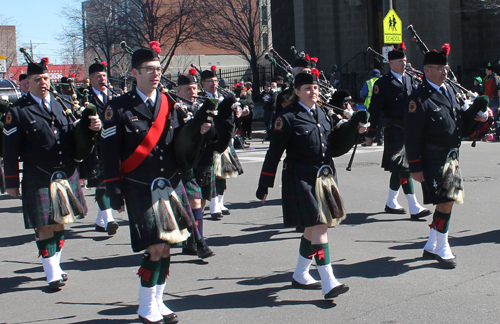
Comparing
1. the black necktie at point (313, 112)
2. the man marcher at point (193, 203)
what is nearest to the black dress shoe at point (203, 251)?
the man marcher at point (193, 203)

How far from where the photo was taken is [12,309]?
548cm

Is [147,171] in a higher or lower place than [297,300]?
higher

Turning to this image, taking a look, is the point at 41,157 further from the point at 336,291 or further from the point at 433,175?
the point at 433,175

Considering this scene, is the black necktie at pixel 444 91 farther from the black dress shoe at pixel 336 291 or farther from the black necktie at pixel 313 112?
the black dress shoe at pixel 336 291

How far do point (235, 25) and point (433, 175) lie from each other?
2172cm

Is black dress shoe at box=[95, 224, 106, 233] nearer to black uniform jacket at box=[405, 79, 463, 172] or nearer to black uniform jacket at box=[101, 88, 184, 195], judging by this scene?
black uniform jacket at box=[101, 88, 184, 195]

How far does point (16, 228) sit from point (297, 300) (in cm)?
518

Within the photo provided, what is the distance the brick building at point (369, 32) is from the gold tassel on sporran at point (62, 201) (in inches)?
751

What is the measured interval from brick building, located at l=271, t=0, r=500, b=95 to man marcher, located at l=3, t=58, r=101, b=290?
19012mm

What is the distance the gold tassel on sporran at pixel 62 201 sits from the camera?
5.98 metres

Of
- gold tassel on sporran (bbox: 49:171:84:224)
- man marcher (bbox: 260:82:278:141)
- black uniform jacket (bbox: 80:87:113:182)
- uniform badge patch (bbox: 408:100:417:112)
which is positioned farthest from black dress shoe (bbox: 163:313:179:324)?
man marcher (bbox: 260:82:278:141)

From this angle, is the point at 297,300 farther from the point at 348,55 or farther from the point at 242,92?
the point at 348,55

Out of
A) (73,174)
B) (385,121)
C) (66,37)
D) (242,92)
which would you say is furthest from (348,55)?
(73,174)

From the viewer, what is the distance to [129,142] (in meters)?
4.83
